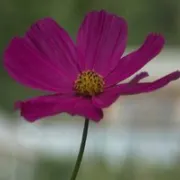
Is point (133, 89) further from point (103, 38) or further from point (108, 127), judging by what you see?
point (108, 127)

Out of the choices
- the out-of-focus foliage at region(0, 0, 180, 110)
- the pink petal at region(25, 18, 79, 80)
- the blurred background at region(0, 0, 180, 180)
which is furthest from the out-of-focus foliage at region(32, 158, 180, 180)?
the pink petal at region(25, 18, 79, 80)

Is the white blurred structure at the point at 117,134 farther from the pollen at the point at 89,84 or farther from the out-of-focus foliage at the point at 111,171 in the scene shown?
the pollen at the point at 89,84

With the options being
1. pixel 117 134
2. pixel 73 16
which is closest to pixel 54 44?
pixel 117 134

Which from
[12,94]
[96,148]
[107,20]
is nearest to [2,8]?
[12,94]

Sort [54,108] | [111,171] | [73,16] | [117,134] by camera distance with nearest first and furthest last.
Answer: [54,108], [111,171], [117,134], [73,16]

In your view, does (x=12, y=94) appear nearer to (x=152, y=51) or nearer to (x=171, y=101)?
(x=171, y=101)
